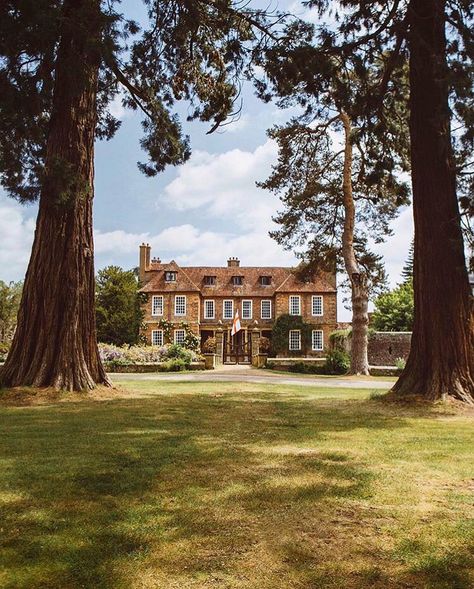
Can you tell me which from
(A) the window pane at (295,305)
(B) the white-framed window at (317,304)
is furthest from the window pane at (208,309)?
(B) the white-framed window at (317,304)

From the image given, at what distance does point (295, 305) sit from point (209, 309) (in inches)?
280

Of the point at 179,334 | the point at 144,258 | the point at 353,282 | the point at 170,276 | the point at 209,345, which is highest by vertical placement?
the point at 144,258

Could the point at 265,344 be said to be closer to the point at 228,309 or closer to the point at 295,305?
the point at 295,305

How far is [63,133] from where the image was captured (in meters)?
10.0

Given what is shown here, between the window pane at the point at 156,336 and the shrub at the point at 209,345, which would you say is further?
the window pane at the point at 156,336

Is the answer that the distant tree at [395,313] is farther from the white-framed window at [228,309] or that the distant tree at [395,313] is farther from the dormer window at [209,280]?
the dormer window at [209,280]

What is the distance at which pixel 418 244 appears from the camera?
9.59 meters

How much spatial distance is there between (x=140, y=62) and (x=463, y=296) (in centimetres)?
837

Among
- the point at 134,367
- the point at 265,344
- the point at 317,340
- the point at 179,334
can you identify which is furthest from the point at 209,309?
the point at 134,367

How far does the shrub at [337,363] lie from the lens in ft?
80.7

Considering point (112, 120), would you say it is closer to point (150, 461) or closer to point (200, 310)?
point (150, 461)

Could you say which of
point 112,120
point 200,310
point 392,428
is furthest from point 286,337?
point 392,428

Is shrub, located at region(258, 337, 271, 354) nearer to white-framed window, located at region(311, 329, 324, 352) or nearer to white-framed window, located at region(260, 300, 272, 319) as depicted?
white-framed window, located at region(260, 300, 272, 319)

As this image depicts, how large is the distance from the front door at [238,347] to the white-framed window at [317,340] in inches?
203
